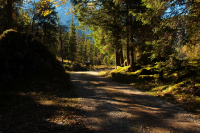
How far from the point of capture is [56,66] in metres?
11.4

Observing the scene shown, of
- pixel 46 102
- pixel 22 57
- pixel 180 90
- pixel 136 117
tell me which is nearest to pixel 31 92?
pixel 46 102

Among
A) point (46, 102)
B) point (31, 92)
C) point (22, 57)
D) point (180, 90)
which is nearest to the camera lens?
point (46, 102)

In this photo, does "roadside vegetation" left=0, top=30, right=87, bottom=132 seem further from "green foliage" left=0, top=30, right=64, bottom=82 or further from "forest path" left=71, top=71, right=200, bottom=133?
"forest path" left=71, top=71, right=200, bottom=133

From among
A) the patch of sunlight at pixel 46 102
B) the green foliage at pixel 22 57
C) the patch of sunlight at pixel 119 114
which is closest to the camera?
the patch of sunlight at pixel 119 114

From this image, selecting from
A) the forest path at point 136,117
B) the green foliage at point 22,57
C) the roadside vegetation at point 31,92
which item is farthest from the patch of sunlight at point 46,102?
the green foliage at point 22,57

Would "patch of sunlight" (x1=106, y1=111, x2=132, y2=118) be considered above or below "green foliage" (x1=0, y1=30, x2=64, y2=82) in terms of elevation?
below

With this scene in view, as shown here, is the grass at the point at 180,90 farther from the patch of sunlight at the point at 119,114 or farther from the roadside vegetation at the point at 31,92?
the roadside vegetation at the point at 31,92

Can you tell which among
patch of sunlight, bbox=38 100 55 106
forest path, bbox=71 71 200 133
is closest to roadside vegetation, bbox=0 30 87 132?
patch of sunlight, bbox=38 100 55 106

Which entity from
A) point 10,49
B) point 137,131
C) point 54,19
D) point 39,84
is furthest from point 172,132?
point 54,19

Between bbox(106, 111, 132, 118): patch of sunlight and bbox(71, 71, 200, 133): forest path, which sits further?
bbox(106, 111, 132, 118): patch of sunlight

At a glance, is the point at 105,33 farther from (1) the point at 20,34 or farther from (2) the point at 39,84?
(2) the point at 39,84

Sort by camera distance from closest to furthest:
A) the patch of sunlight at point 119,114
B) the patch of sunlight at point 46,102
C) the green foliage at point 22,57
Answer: the patch of sunlight at point 119,114 < the patch of sunlight at point 46,102 < the green foliage at point 22,57

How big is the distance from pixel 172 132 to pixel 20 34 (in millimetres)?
11579

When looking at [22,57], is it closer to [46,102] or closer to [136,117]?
[46,102]
